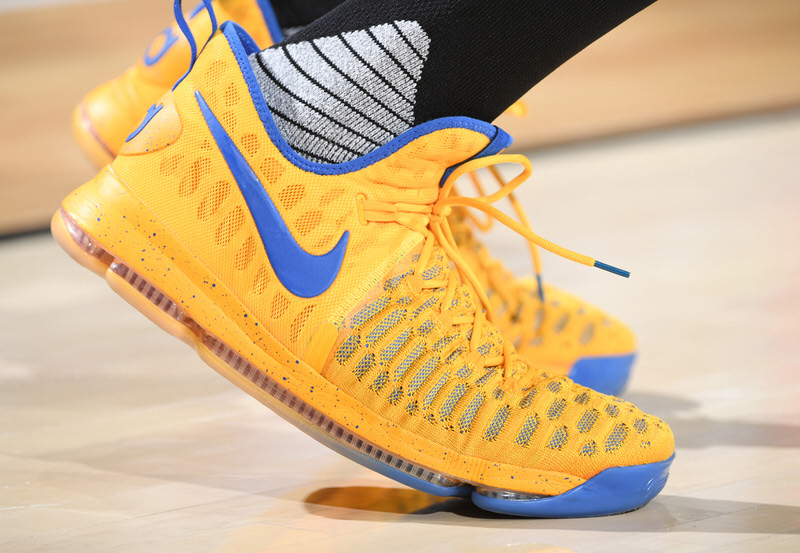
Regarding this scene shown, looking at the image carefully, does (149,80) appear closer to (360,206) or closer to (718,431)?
(360,206)

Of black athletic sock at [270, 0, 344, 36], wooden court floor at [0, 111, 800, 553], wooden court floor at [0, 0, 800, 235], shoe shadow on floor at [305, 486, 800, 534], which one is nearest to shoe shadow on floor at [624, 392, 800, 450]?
wooden court floor at [0, 111, 800, 553]

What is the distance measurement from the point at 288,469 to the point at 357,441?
0.11 m

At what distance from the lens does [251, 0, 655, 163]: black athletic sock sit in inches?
23.9

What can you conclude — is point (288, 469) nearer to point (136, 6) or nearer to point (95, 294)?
point (95, 294)

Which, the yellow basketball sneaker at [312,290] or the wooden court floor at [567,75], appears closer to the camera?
the yellow basketball sneaker at [312,290]

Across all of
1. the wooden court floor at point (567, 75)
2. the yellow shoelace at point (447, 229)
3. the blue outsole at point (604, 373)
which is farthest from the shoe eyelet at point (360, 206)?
the wooden court floor at point (567, 75)

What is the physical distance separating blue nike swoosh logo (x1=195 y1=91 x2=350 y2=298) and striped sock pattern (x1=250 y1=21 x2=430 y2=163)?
0.04m

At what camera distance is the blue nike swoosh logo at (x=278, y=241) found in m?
0.63

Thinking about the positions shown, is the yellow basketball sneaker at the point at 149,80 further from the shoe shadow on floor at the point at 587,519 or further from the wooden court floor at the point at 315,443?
the shoe shadow on floor at the point at 587,519

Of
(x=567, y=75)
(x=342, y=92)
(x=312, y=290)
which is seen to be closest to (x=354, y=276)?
(x=312, y=290)

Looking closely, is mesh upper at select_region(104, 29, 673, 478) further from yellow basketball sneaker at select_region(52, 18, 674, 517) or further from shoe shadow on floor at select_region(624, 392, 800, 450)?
shoe shadow on floor at select_region(624, 392, 800, 450)

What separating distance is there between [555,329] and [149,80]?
57 cm

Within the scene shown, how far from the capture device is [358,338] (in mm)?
633

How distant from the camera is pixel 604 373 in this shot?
917 mm
